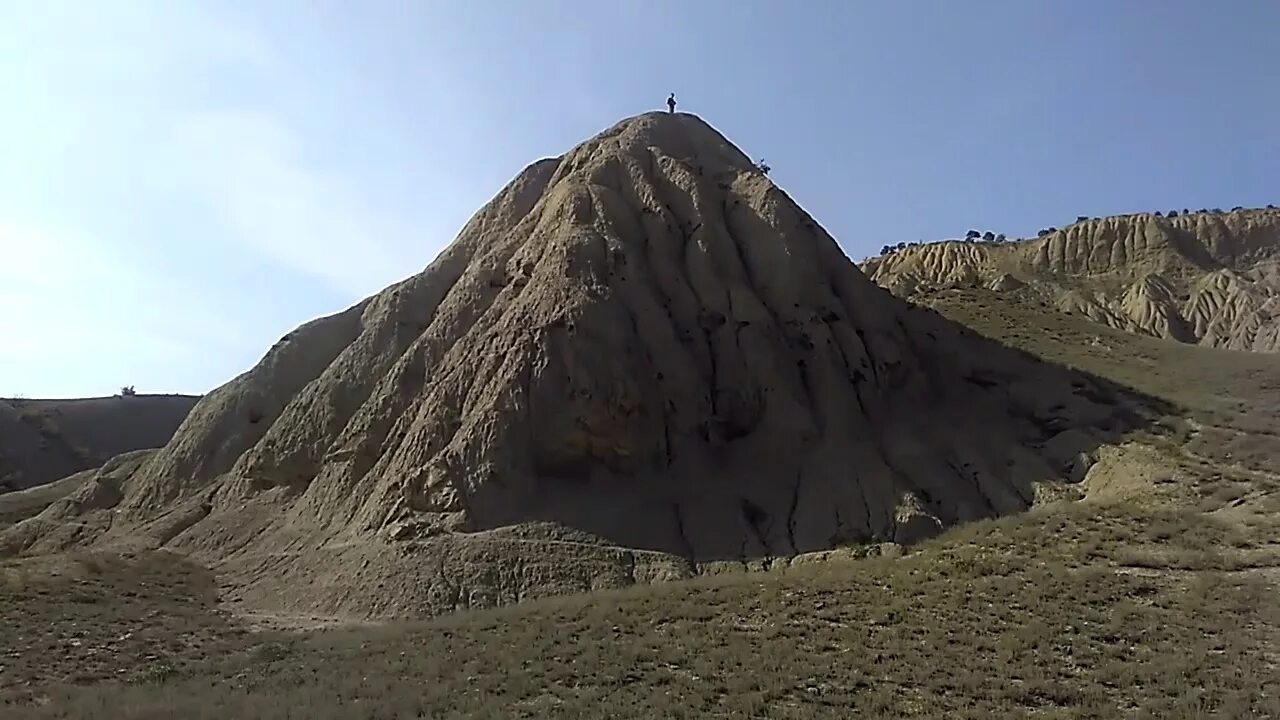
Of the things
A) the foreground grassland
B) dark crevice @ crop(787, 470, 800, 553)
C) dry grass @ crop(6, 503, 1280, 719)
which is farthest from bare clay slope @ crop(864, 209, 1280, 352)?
dry grass @ crop(6, 503, 1280, 719)

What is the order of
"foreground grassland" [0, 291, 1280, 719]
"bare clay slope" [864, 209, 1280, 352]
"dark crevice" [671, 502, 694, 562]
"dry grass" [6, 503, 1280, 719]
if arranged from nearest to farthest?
"dry grass" [6, 503, 1280, 719] → "foreground grassland" [0, 291, 1280, 719] → "dark crevice" [671, 502, 694, 562] → "bare clay slope" [864, 209, 1280, 352]

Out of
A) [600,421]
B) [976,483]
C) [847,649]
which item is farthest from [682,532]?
[847,649]

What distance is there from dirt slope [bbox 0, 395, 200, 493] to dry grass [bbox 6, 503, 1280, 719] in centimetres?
4537

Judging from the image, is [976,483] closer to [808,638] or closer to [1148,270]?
[808,638]

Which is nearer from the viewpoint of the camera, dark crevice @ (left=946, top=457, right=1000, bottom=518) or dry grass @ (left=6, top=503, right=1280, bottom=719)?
dry grass @ (left=6, top=503, right=1280, bottom=719)

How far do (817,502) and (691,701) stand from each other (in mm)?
12237

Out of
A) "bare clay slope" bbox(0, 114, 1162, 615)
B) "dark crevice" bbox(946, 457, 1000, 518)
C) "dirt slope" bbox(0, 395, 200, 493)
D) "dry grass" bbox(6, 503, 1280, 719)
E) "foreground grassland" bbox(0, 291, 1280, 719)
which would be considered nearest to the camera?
"dry grass" bbox(6, 503, 1280, 719)

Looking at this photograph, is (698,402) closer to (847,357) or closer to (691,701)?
(847,357)

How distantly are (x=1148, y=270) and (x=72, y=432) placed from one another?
236 feet

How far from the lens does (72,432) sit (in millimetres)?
63469

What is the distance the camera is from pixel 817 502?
2503 cm

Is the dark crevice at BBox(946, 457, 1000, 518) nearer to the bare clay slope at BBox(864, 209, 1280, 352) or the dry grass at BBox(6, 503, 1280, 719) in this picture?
the dry grass at BBox(6, 503, 1280, 719)

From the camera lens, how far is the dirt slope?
192 ft

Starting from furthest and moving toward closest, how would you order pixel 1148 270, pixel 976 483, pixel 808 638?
pixel 1148 270
pixel 976 483
pixel 808 638
